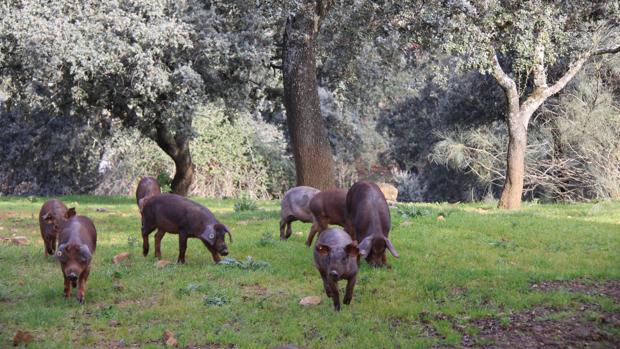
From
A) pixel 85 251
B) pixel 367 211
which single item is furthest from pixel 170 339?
pixel 367 211

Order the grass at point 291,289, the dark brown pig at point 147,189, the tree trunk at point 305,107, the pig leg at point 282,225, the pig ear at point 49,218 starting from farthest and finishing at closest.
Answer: the tree trunk at point 305,107
the dark brown pig at point 147,189
the pig leg at point 282,225
the pig ear at point 49,218
the grass at point 291,289

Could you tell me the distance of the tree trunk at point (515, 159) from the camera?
71.5ft

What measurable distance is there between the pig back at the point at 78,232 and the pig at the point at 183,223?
1642 millimetres

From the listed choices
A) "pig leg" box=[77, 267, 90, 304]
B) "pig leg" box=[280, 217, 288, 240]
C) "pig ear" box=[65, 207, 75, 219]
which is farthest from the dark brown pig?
"pig leg" box=[77, 267, 90, 304]

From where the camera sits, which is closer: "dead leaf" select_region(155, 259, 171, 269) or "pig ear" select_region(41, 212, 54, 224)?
"dead leaf" select_region(155, 259, 171, 269)

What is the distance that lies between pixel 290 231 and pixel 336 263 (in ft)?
18.7

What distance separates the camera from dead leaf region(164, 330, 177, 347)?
346 inches

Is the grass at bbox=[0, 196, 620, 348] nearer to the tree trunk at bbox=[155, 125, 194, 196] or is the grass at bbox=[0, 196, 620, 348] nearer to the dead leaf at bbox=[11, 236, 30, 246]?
the dead leaf at bbox=[11, 236, 30, 246]

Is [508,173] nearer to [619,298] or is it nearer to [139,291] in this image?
[619,298]

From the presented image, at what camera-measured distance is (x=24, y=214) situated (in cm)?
2114

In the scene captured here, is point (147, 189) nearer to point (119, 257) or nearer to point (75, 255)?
point (119, 257)

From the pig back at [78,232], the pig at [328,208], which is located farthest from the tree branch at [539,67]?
the pig back at [78,232]

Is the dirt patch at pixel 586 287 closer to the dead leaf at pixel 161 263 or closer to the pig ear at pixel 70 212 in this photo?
the dead leaf at pixel 161 263

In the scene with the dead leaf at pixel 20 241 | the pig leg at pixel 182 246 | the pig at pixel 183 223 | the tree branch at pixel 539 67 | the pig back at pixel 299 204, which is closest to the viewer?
the pig at pixel 183 223
